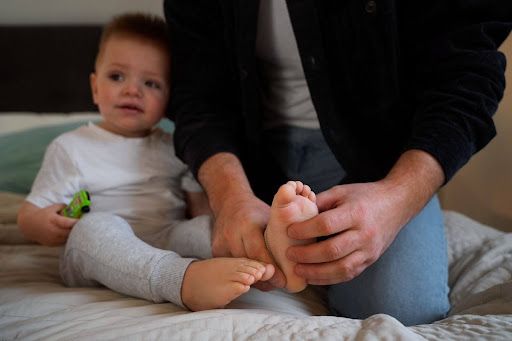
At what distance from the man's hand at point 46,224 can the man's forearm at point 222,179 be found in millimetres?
264

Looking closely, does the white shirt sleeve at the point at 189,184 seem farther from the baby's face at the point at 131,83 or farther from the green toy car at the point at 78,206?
the green toy car at the point at 78,206

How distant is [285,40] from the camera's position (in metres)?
0.98

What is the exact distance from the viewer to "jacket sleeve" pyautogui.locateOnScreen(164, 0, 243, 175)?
105cm

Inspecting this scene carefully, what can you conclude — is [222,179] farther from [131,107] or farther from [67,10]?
[67,10]

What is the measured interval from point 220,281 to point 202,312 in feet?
0.16

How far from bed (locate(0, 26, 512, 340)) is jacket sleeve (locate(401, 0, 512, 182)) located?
23cm

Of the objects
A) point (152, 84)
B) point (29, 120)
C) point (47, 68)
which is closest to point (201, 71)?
point (152, 84)

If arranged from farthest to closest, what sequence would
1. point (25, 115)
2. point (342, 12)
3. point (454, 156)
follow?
1. point (25, 115)
2. point (342, 12)
3. point (454, 156)

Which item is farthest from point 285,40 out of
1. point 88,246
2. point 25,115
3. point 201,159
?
point 25,115

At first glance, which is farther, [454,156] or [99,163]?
[99,163]

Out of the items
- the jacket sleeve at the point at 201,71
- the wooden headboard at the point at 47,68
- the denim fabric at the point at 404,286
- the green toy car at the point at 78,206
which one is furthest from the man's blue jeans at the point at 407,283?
the wooden headboard at the point at 47,68

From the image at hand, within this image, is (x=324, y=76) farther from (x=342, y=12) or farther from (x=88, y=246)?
(x=88, y=246)

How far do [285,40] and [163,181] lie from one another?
410 mm

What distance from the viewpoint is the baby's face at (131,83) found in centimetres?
110
